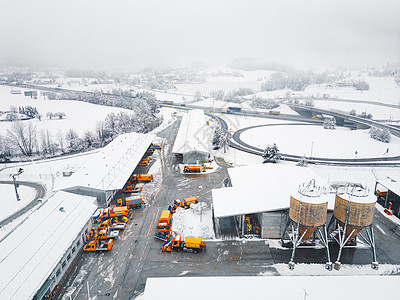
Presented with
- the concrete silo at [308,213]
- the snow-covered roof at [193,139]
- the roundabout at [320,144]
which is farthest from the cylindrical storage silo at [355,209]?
the snow-covered roof at [193,139]

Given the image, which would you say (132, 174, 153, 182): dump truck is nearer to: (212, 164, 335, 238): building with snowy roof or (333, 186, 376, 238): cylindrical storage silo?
(212, 164, 335, 238): building with snowy roof

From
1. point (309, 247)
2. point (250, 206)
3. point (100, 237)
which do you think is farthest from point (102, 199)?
point (309, 247)

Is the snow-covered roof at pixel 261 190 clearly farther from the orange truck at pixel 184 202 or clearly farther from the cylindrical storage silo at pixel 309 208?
the orange truck at pixel 184 202

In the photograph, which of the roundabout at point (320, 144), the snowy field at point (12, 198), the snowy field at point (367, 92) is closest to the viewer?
the snowy field at point (12, 198)

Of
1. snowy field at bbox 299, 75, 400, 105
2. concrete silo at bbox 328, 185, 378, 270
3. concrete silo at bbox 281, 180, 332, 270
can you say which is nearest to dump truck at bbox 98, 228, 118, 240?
concrete silo at bbox 281, 180, 332, 270

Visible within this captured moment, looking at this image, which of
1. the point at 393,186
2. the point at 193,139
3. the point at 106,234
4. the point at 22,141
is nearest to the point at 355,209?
the point at 393,186

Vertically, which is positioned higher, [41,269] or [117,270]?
[41,269]

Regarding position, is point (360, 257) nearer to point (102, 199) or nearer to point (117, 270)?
point (117, 270)
